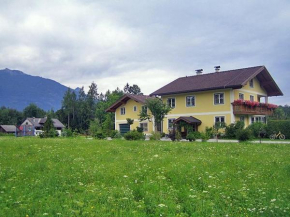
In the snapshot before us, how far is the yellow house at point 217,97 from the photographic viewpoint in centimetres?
3628

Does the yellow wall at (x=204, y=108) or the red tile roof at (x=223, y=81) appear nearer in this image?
the red tile roof at (x=223, y=81)

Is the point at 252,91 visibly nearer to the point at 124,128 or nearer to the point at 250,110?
the point at 250,110

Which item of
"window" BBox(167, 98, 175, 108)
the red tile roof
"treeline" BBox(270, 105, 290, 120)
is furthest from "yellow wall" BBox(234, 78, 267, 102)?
"window" BBox(167, 98, 175, 108)

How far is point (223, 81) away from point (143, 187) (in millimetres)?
32583

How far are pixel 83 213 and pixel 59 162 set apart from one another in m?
5.47

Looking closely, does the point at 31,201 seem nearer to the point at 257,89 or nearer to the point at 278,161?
the point at 278,161

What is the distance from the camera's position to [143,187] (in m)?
7.32

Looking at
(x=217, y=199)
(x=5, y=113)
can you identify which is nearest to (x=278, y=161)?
(x=217, y=199)

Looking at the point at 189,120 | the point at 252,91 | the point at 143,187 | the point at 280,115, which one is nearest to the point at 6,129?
the point at 189,120

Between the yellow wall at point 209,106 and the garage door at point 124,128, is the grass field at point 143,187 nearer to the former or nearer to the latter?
the yellow wall at point 209,106

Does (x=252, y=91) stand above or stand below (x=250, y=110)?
above

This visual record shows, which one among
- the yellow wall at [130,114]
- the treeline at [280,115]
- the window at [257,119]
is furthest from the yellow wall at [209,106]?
the treeline at [280,115]

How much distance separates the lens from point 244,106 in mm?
36281

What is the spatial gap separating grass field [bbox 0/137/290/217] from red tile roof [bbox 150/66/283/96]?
86.1ft
